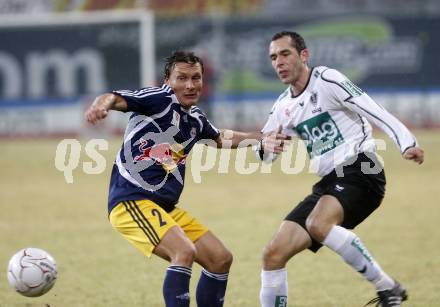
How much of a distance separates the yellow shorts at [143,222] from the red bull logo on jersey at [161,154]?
1.07 ft

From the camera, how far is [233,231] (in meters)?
11.2

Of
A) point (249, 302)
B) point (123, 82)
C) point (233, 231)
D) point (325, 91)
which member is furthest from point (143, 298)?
point (123, 82)

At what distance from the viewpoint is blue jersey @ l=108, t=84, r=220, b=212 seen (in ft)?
21.0

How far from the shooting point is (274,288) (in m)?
6.50

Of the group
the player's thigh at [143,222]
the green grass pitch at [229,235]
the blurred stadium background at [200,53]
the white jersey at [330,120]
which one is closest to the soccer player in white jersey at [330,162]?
the white jersey at [330,120]

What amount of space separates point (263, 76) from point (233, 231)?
1326 cm

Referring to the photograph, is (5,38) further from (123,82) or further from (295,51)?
(295,51)

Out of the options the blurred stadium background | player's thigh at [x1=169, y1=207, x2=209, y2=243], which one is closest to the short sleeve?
player's thigh at [x1=169, y1=207, x2=209, y2=243]

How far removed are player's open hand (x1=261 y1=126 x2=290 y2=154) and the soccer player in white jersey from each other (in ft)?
0.04

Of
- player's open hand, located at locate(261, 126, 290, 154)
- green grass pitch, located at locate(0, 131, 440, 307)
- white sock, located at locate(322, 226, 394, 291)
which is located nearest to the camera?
white sock, located at locate(322, 226, 394, 291)

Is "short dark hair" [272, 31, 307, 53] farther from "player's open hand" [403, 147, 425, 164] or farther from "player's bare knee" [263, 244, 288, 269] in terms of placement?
"player's bare knee" [263, 244, 288, 269]

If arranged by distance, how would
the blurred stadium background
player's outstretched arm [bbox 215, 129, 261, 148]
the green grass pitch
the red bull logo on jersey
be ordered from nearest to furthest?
the red bull logo on jersey, player's outstretched arm [bbox 215, 129, 261, 148], the green grass pitch, the blurred stadium background

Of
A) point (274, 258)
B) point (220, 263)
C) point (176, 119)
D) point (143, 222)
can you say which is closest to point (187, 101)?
point (176, 119)

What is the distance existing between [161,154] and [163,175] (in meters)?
0.17
